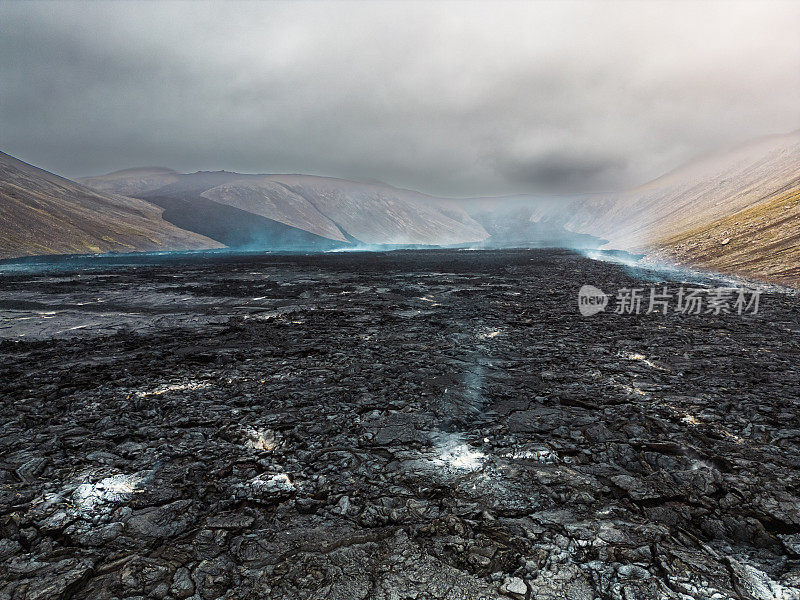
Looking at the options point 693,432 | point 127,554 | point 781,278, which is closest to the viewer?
point 127,554

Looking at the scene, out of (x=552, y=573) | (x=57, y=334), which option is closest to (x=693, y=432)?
(x=552, y=573)

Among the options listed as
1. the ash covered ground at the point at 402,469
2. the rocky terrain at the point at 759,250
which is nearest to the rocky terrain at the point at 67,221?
the ash covered ground at the point at 402,469

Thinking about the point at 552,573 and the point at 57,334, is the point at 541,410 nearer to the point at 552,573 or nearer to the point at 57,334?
the point at 552,573

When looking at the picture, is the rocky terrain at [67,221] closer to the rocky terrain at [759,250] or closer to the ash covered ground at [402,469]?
the ash covered ground at [402,469]

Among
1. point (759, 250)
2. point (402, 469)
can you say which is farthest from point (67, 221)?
point (759, 250)

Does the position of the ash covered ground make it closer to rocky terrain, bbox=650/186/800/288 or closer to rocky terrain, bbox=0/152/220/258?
rocky terrain, bbox=650/186/800/288
